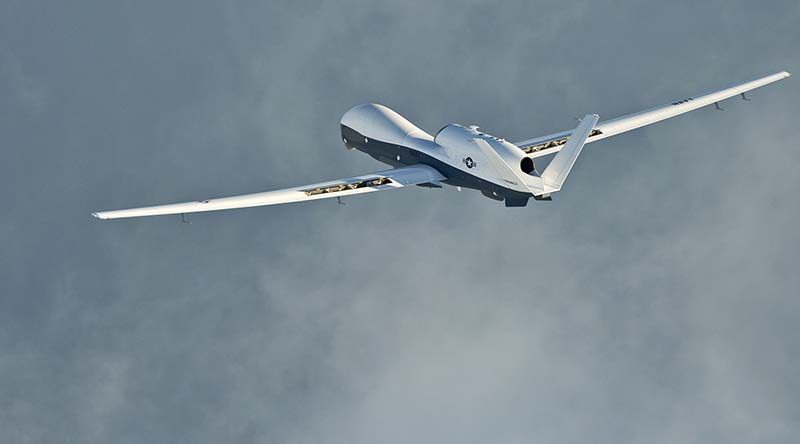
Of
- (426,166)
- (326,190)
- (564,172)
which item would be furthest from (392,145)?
(564,172)

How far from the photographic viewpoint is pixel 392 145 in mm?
Result: 88312

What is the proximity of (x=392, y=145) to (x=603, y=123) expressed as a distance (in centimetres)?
1522

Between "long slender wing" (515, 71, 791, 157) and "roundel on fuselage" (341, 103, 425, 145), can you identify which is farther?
"roundel on fuselage" (341, 103, 425, 145)

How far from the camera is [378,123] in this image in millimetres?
89938

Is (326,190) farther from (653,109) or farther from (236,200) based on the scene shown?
(653,109)

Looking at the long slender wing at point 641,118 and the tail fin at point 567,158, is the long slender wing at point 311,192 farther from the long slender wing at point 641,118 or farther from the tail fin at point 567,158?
the tail fin at point 567,158

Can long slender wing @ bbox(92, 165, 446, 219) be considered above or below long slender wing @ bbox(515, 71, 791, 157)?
below

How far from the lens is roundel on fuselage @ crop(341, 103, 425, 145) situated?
88.5 m

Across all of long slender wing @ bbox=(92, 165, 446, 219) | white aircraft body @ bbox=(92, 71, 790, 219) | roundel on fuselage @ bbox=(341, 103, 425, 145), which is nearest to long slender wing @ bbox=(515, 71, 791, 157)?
white aircraft body @ bbox=(92, 71, 790, 219)

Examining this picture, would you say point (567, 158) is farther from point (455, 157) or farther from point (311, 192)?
point (311, 192)

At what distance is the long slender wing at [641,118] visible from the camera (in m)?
86.8

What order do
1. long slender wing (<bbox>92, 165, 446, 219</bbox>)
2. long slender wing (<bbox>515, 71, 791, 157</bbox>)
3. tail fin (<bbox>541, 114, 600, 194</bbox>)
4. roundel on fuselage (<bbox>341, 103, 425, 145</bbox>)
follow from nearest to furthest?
long slender wing (<bbox>92, 165, 446, 219</bbox>)
tail fin (<bbox>541, 114, 600, 194</bbox>)
long slender wing (<bbox>515, 71, 791, 157</bbox>)
roundel on fuselage (<bbox>341, 103, 425, 145</bbox>)

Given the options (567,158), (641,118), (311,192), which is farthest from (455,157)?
(641,118)

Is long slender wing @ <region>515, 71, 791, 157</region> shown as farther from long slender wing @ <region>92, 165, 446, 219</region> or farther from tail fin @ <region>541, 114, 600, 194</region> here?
tail fin @ <region>541, 114, 600, 194</region>
